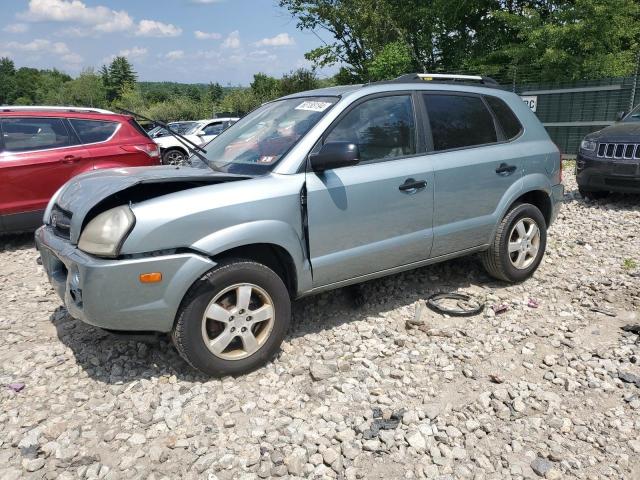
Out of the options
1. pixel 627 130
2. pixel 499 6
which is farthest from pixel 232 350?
pixel 499 6

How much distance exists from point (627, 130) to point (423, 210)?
214 inches

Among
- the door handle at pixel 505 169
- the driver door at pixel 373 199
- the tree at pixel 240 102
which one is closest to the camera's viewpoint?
the driver door at pixel 373 199

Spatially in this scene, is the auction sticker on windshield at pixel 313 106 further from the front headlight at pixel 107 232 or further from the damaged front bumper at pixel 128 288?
the front headlight at pixel 107 232

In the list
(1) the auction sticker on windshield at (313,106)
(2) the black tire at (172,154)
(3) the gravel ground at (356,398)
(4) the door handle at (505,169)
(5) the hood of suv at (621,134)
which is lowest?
(2) the black tire at (172,154)

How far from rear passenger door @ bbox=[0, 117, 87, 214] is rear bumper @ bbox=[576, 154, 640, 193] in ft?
23.4

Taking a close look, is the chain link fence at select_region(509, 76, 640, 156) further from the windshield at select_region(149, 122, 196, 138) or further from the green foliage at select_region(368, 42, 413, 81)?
the windshield at select_region(149, 122, 196, 138)

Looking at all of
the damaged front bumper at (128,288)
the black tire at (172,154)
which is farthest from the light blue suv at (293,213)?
the black tire at (172,154)

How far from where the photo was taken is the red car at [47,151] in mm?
6254

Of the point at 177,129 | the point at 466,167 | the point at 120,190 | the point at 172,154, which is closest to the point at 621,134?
the point at 466,167

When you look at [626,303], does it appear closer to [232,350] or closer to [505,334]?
[505,334]

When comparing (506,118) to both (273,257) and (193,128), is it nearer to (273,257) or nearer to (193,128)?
(273,257)

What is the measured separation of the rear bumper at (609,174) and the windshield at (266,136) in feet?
18.1

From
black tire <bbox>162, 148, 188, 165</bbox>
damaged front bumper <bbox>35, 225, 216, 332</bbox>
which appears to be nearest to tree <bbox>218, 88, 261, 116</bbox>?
black tire <bbox>162, 148, 188, 165</bbox>

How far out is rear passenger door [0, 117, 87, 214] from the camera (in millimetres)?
6223
